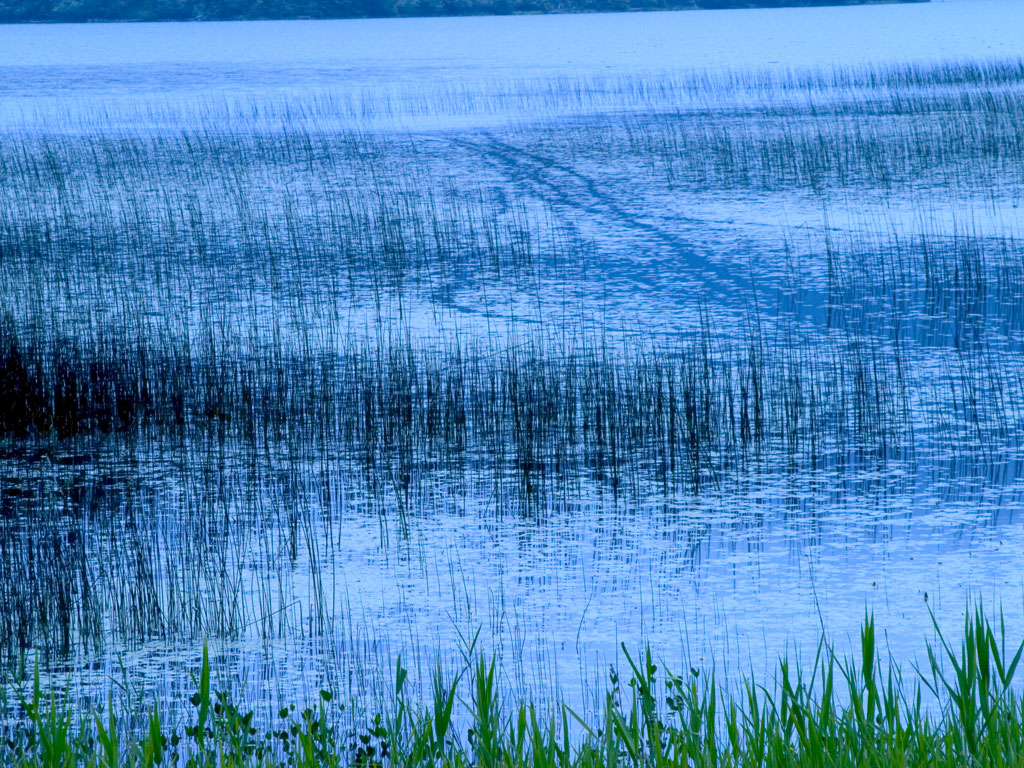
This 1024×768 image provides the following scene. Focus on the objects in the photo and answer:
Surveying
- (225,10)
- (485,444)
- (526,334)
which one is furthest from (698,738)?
(225,10)

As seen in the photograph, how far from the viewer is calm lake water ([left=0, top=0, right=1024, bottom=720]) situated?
5227 millimetres

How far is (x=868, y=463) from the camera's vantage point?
6996mm

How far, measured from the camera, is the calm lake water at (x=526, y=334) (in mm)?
5227

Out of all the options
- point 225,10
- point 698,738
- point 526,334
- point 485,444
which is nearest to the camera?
point 698,738

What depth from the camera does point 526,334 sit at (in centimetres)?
962

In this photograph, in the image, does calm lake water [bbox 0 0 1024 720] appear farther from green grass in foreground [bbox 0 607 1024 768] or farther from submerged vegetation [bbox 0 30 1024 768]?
green grass in foreground [bbox 0 607 1024 768]

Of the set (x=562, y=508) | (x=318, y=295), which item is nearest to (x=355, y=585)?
(x=562, y=508)

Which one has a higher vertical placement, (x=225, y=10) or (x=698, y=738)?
(x=225, y=10)

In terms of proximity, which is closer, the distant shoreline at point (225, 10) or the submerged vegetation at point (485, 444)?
the submerged vegetation at point (485, 444)

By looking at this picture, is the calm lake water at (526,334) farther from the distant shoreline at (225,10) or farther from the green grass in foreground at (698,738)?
the distant shoreline at (225,10)

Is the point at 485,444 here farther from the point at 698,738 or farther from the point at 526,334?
the point at 698,738

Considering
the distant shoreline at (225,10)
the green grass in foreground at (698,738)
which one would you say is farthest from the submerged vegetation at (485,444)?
the distant shoreline at (225,10)

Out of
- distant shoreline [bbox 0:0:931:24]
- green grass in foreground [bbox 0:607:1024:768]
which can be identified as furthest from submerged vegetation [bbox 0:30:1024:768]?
distant shoreline [bbox 0:0:931:24]

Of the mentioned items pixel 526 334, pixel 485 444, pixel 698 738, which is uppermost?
pixel 526 334
